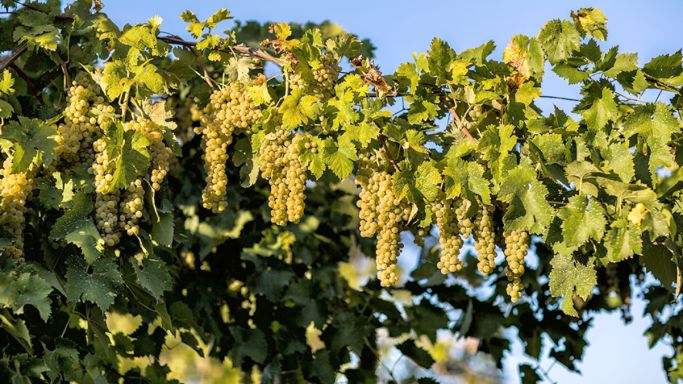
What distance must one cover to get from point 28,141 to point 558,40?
1870 millimetres

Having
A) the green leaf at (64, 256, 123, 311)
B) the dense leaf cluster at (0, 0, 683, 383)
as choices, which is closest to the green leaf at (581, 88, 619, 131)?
the dense leaf cluster at (0, 0, 683, 383)

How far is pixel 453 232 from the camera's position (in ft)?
11.7

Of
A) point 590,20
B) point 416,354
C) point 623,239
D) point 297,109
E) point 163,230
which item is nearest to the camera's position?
point 623,239

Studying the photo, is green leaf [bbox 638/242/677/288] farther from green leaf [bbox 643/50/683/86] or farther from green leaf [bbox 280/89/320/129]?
green leaf [bbox 280/89/320/129]

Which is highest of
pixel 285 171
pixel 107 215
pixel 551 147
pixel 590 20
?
pixel 590 20

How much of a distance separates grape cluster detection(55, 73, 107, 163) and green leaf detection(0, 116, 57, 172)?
105 millimetres

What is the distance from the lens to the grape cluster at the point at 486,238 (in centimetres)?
350

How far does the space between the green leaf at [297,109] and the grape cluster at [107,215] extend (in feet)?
2.20

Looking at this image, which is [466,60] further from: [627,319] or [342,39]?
[627,319]

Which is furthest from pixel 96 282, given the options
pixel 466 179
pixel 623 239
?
pixel 623 239

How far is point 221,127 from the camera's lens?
3748 millimetres

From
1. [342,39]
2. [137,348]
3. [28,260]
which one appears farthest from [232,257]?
[342,39]

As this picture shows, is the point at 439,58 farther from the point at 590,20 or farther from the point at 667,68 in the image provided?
the point at 667,68

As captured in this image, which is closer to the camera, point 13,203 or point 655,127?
point 655,127
